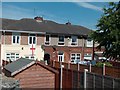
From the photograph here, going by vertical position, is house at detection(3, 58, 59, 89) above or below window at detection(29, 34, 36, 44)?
below

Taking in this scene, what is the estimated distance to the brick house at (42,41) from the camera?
33656 millimetres

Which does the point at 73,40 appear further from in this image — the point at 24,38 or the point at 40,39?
the point at 24,38

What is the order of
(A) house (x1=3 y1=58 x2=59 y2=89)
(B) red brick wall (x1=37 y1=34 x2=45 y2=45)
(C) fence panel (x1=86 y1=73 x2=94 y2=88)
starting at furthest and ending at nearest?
(B) red brick wall (x1=37 y1=34 x2=45 y2=45)
(A) house (x1=3 y1=58 x2=59 y2=89)
(C) fence panel (x1=86 y1=73 x2=94 y2=88)

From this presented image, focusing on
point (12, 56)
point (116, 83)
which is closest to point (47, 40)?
point (12, 56)

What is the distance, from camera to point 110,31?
64.2 feet

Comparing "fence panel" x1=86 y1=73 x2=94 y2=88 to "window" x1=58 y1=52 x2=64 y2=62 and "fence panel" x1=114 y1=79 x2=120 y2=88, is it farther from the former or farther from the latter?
"window" x1=58 y1=52 x2=64 y2=62

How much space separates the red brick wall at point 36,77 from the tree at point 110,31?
731cm

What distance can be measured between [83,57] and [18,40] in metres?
11.5

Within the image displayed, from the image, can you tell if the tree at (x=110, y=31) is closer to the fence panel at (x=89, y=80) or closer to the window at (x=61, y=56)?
the fence panel at (x=89, y=80)

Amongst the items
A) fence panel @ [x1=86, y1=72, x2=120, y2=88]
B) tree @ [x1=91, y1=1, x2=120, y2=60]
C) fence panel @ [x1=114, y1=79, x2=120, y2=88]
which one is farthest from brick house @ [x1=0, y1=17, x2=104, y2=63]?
fence panel @ [x1=114, y1=79, x2=120, y2=88]

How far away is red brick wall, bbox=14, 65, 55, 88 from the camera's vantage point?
12867mm

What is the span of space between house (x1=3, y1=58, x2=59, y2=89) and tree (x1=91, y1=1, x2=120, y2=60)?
282 inches

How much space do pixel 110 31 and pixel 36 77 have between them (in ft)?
28.6

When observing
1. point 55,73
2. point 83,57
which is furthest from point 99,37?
point 83,57
